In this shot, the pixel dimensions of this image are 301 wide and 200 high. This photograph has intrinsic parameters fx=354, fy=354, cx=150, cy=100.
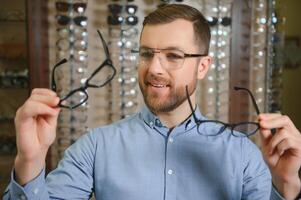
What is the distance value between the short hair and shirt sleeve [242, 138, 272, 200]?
0.33 metres

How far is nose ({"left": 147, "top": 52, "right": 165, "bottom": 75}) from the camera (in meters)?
0.95

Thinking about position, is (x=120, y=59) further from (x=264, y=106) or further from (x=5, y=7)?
(x=264, y=106)

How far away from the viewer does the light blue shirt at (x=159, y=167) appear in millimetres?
964

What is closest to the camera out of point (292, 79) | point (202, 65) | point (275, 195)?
point (275, 195)

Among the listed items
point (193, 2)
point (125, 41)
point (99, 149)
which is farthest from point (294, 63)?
point (99, 149)

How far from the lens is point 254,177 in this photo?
1015 millimetres

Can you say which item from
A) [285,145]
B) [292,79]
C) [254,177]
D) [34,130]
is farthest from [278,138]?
[292,79]

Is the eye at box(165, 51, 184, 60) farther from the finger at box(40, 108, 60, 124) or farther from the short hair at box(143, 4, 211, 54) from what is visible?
the finger at box(40, 108, 60, 124)

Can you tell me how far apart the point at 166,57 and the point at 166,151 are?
0.26 metres

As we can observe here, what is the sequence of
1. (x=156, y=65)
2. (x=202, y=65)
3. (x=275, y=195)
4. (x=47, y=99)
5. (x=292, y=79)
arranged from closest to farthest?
(x=47, y=99), (x=275, y=195), (x=156, y=65), (x=202, y=65), (x=292, y=79)

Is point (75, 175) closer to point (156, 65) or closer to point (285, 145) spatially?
point (156, 65)

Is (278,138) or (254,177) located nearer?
(278,138)

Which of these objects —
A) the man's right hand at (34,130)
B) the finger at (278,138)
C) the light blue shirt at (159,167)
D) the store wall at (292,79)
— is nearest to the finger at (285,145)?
the finger at (278,138)

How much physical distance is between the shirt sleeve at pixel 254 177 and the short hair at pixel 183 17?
1.10 ft
